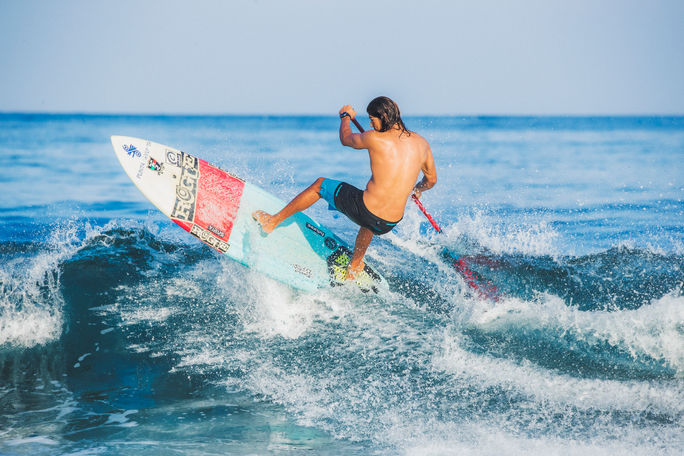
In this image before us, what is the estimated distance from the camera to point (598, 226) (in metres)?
10.4

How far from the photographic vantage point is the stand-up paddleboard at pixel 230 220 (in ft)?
20.0

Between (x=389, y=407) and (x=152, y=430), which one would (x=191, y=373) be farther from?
(x=389, y=407)

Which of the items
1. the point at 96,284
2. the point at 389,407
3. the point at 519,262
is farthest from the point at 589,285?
the point at 96,284

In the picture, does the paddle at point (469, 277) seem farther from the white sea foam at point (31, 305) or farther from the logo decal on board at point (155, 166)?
the white sea foam at point (31, 305)

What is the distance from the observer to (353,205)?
17.5 ft

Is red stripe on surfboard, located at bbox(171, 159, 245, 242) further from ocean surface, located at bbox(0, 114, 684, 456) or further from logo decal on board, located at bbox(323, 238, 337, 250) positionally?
logo decal on board, located at bbox(323, 238, 337, 250)

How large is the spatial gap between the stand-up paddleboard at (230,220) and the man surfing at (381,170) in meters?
0.76

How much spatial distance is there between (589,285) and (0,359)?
6.38 meters

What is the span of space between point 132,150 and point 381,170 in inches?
113

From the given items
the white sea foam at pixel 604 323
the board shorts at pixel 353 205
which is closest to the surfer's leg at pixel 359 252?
the board shorts at pixel 353 205

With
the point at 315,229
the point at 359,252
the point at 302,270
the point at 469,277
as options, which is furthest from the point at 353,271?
the point at 469,277

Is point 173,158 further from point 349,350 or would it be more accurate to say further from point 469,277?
point 469,277

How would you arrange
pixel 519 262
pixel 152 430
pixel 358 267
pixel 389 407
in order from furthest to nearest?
pixel 519 262 → pixel 358 267 → pixel 389 407 → pixel 152 430

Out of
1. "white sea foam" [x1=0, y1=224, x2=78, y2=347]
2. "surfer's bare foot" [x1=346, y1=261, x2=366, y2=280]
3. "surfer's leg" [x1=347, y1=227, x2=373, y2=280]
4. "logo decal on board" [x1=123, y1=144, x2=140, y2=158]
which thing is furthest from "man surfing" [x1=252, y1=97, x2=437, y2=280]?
"white sea foam" [x1=0, y1=224, x2=78, y2=347]
